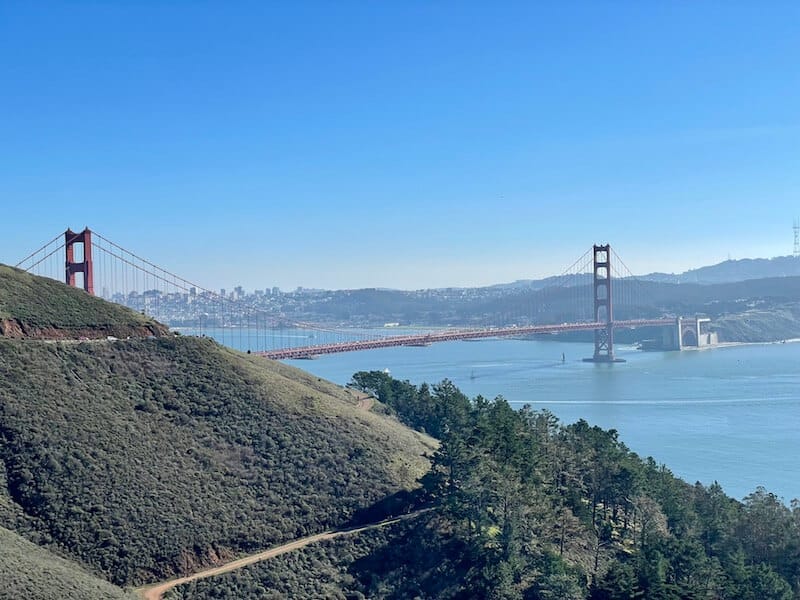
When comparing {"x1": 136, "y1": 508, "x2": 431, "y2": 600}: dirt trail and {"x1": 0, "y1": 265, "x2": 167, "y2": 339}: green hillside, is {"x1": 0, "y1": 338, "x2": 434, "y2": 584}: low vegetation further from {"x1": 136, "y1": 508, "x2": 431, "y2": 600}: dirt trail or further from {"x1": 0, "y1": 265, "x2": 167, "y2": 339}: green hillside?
{"x1": 0, "y1": 265, "x2": 167, "y2": 339}: green hillside

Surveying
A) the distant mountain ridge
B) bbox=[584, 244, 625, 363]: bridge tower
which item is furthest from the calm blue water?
the distant mountain ridge

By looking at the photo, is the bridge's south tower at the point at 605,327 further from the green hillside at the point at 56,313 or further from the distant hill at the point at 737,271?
the distant hill at the point at 737,271

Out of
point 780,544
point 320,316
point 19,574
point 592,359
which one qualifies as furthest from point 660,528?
point 320,316

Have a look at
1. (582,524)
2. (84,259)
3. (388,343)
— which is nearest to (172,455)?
(582,524)

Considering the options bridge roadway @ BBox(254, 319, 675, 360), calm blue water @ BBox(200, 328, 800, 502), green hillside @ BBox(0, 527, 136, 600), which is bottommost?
calm blue water @ BBox(200, 328, 800, 502)

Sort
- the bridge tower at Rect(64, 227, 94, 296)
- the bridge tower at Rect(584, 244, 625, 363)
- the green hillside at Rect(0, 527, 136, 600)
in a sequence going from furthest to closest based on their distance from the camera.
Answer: the bridge tower at Rect(584, 244, 625, 363), the bridge tower at Rect(64, 227, 94, 296), the green hillside at Rect(0, 527, 136, 600)
